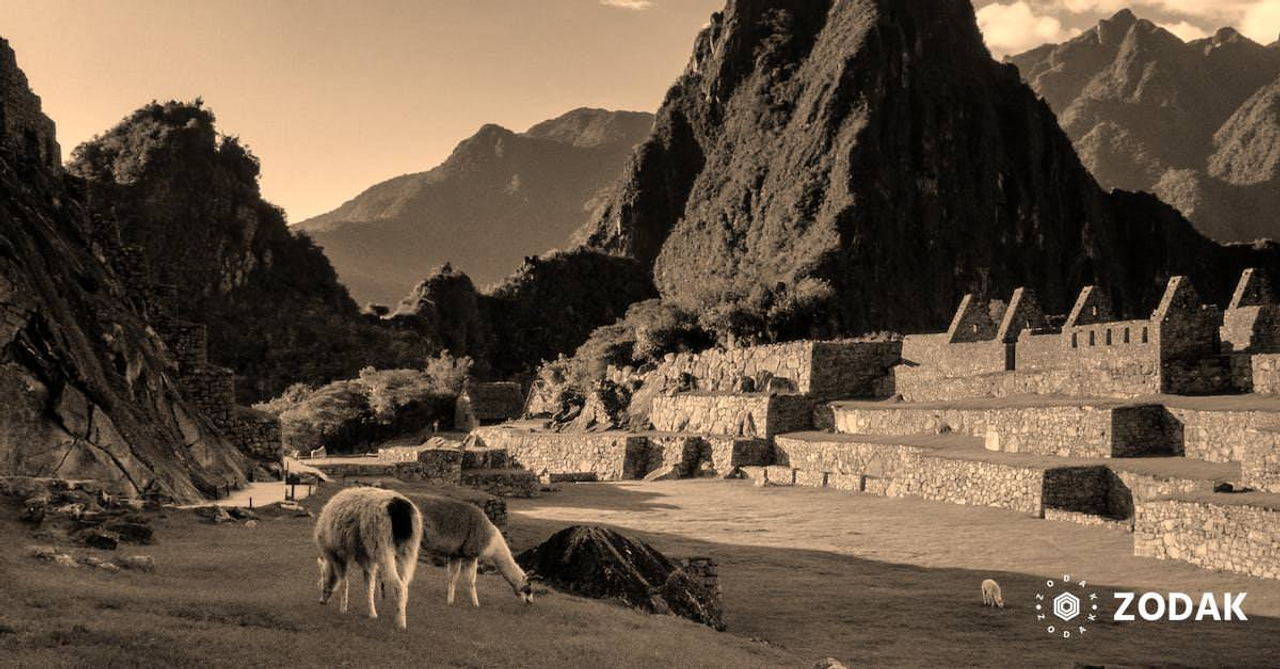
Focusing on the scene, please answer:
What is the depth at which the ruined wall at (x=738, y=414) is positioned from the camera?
119 ft

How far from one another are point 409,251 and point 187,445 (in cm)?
16308

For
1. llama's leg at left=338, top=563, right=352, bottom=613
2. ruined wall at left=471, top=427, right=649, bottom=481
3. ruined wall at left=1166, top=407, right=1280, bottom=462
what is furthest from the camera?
ruined wall at left=471, top=427, right=649, bottom=481

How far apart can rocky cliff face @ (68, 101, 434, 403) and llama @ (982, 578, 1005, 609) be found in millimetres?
88175

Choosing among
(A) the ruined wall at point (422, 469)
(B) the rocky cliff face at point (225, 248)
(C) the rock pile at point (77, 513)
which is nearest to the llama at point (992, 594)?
(C) the rock pile at point (77, 513)

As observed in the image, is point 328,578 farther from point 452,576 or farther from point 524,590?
point 524,590

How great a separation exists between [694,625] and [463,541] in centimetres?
290

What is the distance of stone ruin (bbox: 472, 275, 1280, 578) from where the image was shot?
17.9m

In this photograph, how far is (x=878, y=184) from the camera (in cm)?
12725

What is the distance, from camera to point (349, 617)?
931 centimetres

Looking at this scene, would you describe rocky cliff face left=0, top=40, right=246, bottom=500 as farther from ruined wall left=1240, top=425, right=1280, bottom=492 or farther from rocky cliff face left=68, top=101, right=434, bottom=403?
rocky cliff face left=68, top=101, right=434, bottom=403

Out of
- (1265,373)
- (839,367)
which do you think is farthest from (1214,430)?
(839,367)

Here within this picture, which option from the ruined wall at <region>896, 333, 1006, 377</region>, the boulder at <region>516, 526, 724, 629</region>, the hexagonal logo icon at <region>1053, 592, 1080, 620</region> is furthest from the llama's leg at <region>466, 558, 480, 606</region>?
the ruined wall at <region>896, 333, 1006, 377</region>
